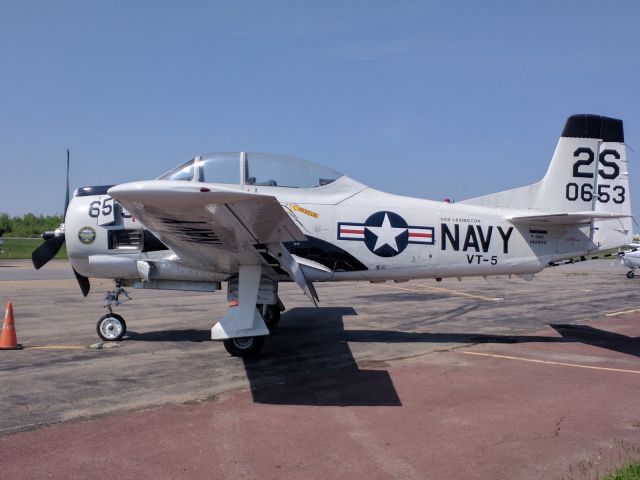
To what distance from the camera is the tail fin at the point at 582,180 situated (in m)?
9.82

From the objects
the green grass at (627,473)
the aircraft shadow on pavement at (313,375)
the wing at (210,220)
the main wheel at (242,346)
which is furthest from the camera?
the main wheel at (242,346)

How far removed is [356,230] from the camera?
357 inches

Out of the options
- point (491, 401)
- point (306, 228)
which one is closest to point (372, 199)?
point (306, 228)

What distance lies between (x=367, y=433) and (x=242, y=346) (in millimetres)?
3500

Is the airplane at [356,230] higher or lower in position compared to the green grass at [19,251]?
higher

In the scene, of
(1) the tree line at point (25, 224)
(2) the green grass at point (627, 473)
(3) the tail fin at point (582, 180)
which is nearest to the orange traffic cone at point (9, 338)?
(3) the tail fin at point (582, 180)

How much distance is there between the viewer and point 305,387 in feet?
A: 21.5

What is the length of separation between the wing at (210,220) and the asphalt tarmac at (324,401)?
5.25ft

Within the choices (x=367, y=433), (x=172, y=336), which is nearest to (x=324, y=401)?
(x=367, y=433)

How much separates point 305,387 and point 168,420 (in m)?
1.85

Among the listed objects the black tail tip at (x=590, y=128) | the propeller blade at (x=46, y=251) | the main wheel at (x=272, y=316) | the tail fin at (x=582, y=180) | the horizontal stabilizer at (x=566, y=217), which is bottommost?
the main wheel at (x=272, y=316)

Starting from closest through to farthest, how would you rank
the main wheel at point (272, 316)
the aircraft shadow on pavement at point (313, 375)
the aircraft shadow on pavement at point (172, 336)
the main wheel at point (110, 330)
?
the aircraft shadow on pavement at point (313, 375) → the main wheel at point (110, 330) → the aircraft shadow on pavement at point (172, 336) → the main wheel at point (272, 316)

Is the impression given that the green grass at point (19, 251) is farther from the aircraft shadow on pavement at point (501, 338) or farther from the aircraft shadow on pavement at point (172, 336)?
the aircraft shadow on pavement at point (501, 338)

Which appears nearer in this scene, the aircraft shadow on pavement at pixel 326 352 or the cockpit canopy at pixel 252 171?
the aircraft shadow on pavement at pixel 326 352
